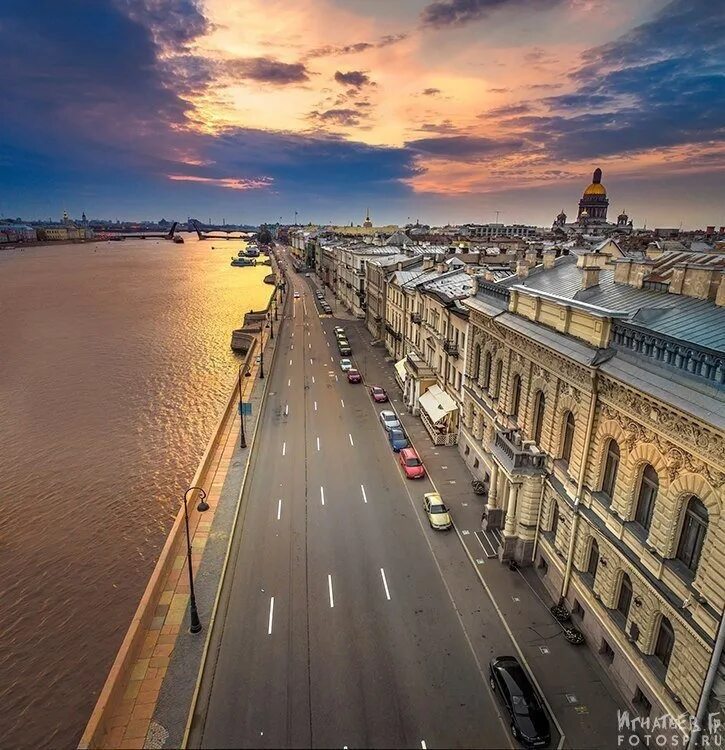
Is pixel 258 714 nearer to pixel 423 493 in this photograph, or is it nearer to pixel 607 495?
pixel 607 495

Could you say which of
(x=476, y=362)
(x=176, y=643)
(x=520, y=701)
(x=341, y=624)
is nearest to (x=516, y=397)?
(x=476, y=362)

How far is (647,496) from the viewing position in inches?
685

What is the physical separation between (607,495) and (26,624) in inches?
1098

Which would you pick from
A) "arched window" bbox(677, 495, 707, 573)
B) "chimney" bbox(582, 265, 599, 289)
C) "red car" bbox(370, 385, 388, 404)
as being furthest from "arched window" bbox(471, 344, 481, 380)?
"arched window" bbox(677, 495, 707, 573)

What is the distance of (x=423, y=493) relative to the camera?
33281 mm

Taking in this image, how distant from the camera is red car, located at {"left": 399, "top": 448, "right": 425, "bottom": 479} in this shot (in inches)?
1378

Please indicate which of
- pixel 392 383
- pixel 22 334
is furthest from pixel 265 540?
pixel 22 334

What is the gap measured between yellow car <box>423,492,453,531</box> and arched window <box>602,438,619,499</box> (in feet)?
37.2

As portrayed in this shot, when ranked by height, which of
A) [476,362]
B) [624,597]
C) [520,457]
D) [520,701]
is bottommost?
[520,701]

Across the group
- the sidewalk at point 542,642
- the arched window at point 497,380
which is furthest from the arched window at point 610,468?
the arched window at point 497,380

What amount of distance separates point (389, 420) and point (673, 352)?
29.7 m

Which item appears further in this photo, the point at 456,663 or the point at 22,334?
the point at 22,334

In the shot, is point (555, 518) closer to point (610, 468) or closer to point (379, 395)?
point (610, 468)

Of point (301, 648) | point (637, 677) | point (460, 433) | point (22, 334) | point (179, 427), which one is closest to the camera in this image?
point (637, 677)
